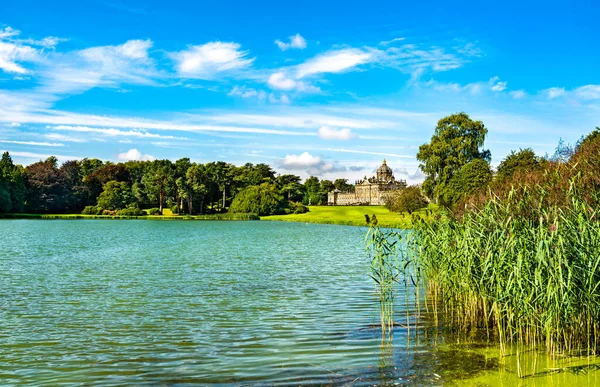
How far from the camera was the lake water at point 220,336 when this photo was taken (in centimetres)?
935

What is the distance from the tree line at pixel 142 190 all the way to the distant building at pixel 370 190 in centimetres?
5952

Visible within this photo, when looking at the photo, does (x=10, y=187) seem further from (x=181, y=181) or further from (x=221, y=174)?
(x=221, y=174)

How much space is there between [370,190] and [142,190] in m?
83.5

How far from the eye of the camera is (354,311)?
49.1 feet

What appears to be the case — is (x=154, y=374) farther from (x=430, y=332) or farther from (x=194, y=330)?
(x=430, y=332)

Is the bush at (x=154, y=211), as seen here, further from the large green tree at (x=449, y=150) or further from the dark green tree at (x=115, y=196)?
the large green tree at (x=449, y=150)

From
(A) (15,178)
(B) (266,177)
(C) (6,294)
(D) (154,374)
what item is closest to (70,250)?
(C) (6,294)

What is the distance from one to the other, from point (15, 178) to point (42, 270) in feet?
273

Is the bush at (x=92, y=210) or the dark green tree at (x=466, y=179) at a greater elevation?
the dark green tree at (x=466, y=179)

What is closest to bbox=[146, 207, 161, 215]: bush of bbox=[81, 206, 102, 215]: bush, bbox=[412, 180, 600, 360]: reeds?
bbox=[81, 206, 102, 215]: bush

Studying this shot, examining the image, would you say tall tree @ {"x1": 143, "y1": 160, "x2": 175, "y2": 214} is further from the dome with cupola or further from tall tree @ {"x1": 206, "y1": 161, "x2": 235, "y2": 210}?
the dome with cupola

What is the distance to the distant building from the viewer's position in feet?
562

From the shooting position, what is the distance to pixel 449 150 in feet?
205

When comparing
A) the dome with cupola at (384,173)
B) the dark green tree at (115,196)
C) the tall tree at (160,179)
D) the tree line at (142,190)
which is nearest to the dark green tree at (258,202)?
the tree line at (142,190)
